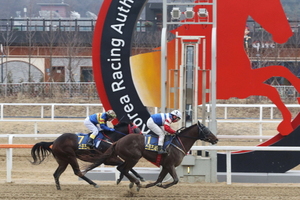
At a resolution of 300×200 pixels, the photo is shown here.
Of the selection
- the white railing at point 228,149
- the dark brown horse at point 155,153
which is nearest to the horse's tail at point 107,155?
the dark brown horse at point 155,153

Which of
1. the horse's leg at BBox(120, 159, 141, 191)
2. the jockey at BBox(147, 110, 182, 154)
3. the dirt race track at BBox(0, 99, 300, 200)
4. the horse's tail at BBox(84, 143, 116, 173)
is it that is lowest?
the dirt race track at BBox(0, 99, 300, 200)

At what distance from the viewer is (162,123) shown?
733 cm

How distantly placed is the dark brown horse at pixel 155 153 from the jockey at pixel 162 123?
0.48ft

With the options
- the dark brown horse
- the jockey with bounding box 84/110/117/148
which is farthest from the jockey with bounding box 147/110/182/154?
the jockey with bounding box 84/110/117/148

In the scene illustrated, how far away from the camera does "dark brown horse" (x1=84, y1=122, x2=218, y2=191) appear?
23.6 ft

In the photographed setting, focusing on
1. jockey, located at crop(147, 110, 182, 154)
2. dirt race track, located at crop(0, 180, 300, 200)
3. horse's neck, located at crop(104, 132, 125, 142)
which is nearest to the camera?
dirt race track, located at crop(0, 180, 300, 200)

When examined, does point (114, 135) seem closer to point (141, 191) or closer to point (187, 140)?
point (141, 191)

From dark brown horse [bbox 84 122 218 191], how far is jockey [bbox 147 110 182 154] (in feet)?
0.48

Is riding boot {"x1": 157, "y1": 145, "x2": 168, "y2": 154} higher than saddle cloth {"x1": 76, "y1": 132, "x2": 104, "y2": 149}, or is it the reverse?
saddle cloth {"x1": 76, "y1": 132, "x2": 104, "y2": 149}

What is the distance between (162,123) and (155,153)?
404mm

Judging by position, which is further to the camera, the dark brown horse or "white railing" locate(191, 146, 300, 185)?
"white railing" locate(191, 146, 300, 185)

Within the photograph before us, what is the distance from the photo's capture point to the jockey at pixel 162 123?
719 centimetres

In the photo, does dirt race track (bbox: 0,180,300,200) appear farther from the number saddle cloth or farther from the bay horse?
the number saddle cloth

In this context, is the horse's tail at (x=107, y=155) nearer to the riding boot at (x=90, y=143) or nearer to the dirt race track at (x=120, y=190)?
the riding boot at (x=90, y=143)
